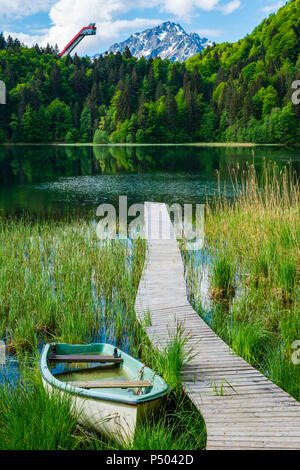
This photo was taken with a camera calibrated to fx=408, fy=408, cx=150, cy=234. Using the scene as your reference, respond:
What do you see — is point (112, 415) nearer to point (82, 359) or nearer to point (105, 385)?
point (105, 385)

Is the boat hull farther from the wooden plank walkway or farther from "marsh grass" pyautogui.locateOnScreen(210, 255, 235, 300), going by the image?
"marsh grass" pyautogui.locateOnScreen(210, 255, 235, 300)

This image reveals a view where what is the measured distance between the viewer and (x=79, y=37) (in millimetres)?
126125

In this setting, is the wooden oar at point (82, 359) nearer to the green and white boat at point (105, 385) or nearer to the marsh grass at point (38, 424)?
the green and white boat at point (105, 385)

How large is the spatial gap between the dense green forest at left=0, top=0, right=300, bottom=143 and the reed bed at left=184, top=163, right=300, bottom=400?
60.4 m

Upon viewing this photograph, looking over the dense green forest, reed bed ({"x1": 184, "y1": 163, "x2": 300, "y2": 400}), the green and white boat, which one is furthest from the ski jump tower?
the green and white boat

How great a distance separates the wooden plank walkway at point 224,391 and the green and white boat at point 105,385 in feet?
1.38

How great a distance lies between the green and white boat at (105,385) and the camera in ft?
10.4

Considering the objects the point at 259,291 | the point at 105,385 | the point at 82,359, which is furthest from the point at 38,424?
the point at 259,291

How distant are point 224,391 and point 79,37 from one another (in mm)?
139424

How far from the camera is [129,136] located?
76875 mm

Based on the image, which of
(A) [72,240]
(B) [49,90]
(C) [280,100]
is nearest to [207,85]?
(C) [280,100]

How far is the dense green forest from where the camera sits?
7250 centimetres

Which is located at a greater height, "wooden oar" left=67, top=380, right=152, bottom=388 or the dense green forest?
the dense green forest

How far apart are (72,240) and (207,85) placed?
96486 mm
